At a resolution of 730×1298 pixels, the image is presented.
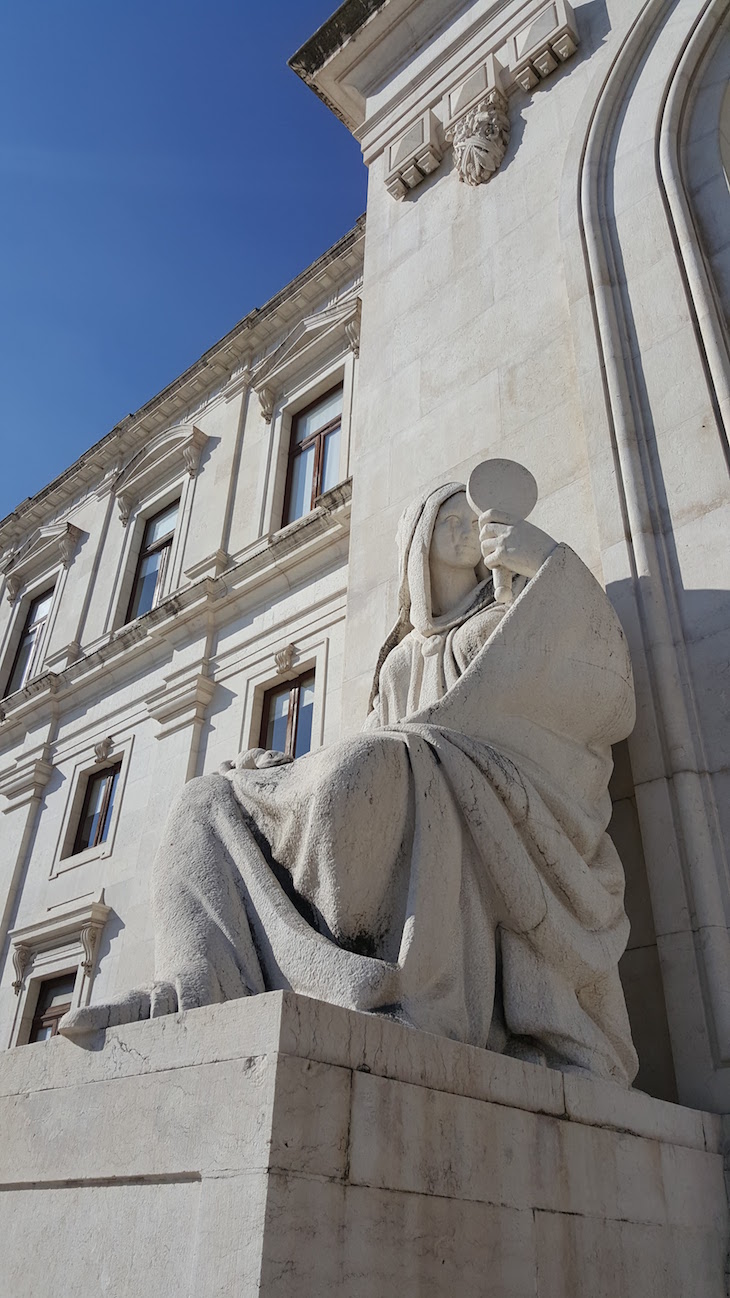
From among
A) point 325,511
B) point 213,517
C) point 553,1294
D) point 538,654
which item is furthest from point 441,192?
point 553,1294

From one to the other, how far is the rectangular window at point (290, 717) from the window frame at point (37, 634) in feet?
20.1

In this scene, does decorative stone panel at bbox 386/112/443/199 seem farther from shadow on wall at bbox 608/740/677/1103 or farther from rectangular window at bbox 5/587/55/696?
rectangular window at bbox 5/587/55/696

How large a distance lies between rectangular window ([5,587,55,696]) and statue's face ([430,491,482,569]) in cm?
1370

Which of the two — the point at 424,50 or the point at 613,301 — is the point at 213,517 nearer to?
the point at 424,50

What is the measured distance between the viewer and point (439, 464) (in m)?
7.04

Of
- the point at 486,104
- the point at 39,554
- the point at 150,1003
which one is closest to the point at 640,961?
the point at 150,1003

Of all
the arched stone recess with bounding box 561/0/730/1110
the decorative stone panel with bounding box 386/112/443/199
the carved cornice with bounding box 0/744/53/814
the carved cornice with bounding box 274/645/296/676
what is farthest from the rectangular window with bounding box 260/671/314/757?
the arched stone recess with bounding box 561/0/730/1110

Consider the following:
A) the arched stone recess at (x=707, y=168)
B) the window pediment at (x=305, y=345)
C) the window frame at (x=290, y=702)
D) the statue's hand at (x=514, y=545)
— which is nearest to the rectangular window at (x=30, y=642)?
the window pediment at (x=305, y=345)

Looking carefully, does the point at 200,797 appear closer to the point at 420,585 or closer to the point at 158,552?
the point at 420,585

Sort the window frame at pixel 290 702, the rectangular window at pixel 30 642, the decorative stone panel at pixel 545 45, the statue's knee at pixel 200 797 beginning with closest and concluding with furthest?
the statue's knee at pixel 200 797, the decorative stone panel at pixel 545 45, the window frame at pixel 290 702, the rectangular window at pixel 30 642

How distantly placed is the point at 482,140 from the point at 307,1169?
7840 millimetres

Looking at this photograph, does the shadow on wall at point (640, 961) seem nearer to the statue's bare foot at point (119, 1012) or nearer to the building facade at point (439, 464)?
the building facade at point (439, 464)

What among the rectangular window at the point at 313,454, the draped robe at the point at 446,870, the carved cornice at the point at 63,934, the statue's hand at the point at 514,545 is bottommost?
the draped robe at the point at 446,870

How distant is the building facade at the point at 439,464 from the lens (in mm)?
4824
